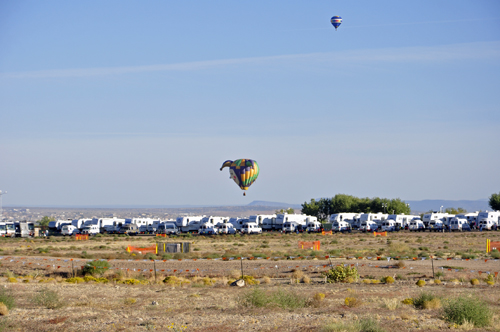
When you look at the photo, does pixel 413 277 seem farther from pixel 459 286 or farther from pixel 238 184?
pixel 238 184

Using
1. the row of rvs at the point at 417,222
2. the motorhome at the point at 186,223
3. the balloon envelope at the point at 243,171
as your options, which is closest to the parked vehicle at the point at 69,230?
the motorhome at the point at 186,223

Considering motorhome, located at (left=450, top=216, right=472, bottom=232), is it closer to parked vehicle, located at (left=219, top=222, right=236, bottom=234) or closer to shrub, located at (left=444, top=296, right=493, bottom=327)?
parked vehicle, located at (left=219, top=222, right=236, bottom=234)

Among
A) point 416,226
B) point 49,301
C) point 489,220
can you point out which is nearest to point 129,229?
point 416,226

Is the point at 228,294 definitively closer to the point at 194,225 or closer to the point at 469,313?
the point at 469,313

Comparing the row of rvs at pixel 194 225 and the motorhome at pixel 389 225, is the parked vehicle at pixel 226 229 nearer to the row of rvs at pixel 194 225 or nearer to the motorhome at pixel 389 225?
the row of rvs at pixel 194 225

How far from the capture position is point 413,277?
83.8 feet

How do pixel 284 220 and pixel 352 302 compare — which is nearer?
pixel 352 302

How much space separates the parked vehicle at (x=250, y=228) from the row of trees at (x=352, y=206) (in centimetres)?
4300

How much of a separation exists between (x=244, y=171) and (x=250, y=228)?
7478 mm

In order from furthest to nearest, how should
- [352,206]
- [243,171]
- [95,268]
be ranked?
[352,206], [243,171], [95,268]

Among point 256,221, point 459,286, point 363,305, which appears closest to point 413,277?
point 459,286

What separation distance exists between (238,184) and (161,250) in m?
36.9

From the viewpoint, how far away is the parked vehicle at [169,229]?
78.8m

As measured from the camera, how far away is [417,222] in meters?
79.6
